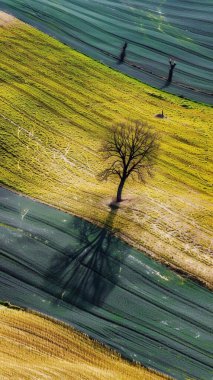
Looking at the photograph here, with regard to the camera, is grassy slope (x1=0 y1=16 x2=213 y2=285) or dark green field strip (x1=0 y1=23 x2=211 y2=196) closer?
grassy slope (x1=0 y1=16 x2=213 y2=285)

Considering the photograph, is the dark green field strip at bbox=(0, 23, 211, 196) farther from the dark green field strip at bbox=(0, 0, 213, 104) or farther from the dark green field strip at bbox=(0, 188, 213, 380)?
the dark green field strip at bbox=(0, 188, 213, 380)

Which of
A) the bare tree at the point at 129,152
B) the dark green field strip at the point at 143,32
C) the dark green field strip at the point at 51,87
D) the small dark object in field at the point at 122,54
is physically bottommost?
the bare tree at the point at 129,152

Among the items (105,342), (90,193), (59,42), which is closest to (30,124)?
(90,193)

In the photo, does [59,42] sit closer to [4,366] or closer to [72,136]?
[72,136]

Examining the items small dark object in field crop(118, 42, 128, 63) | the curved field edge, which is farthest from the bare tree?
small dark object in field crop(118, 42, 128, 63)

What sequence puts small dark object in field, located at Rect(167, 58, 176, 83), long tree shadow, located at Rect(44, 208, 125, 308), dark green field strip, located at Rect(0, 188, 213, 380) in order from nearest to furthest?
dark green field strip, located at Rect(0, 188, 213, 380) < long tree shadow, located at Rect(44, 208, 125, 308) < small dark object in field, located at Rect(167, 58, 176, 83)

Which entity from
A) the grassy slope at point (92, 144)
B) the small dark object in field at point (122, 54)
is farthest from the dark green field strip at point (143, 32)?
the grassy slope at point (92, 144)

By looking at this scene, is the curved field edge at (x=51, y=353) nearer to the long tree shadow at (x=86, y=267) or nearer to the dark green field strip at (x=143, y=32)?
the long tree shadow at (x=86, y=267)
